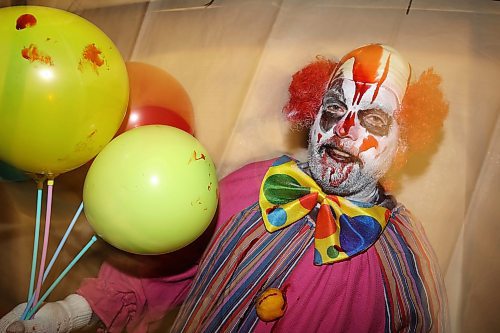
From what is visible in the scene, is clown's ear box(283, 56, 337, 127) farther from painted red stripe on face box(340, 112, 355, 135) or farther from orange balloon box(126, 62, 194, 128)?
orange balloon box(126, 62, 194, 128)

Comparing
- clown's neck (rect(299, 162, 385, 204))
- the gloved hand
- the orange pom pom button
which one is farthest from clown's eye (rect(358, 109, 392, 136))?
the gloved hand

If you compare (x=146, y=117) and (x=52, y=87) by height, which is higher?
(x=52, y=87)

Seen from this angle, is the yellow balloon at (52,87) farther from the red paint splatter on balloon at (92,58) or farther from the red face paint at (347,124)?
the red face paint at (347,124)

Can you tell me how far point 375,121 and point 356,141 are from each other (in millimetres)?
62

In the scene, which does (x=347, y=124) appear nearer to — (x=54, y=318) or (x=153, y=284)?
(x=153, y=284)

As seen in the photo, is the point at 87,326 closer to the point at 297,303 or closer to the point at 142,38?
the point at 297,303

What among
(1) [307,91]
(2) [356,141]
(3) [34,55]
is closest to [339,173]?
(2) [356,141]

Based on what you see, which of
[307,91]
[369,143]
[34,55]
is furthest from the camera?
[307,91]

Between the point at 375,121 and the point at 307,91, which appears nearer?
the point at 375,121

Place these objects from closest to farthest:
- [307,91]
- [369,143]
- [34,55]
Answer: [34,55], [369,143], [307,91]

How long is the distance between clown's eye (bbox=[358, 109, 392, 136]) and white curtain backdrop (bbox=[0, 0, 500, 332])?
0.09 metres

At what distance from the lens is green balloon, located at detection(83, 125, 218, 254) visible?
1056 mm

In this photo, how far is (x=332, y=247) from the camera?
119 centimetres

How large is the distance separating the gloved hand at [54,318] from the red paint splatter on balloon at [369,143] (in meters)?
0.75
